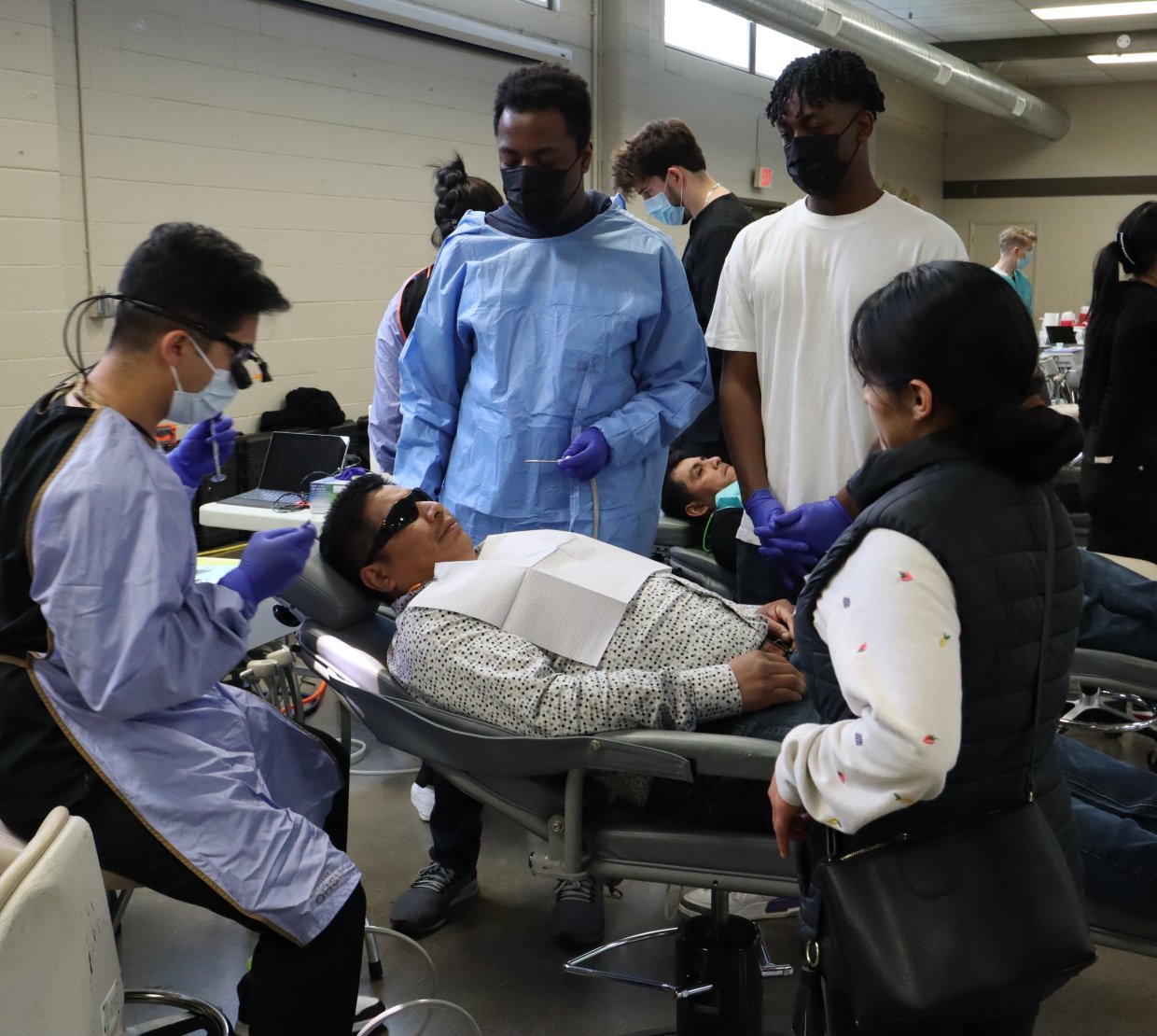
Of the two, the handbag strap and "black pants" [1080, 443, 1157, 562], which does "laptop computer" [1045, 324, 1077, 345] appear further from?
the handbag strap

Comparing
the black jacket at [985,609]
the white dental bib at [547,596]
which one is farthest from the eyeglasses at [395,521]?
the black jacket at [985,609]

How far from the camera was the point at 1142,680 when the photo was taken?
232cm

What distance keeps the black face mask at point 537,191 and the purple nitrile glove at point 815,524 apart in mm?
746

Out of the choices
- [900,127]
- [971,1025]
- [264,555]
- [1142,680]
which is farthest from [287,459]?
[900,127]

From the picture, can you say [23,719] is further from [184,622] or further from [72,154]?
[72,154]

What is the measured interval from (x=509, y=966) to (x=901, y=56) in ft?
25.0

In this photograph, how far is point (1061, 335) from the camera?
321 inches

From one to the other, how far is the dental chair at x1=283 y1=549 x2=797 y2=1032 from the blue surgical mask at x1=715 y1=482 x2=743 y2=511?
1508mm

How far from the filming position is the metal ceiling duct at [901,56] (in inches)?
264

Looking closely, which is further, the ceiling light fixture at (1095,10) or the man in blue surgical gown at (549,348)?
→ the ceiling light fixture at (1095,10)

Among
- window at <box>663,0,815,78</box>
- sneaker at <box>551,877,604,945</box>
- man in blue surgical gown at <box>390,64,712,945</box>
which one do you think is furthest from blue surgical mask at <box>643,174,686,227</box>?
window at <box>663,0,815,78</box>

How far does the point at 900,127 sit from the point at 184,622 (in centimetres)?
1135

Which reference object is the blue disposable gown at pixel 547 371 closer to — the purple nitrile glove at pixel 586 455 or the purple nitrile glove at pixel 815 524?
the purple nitrile glove at pixel 586 455

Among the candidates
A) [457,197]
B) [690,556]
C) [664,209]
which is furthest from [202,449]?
[664,209]
